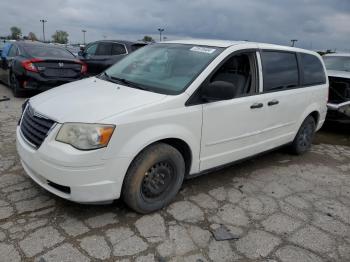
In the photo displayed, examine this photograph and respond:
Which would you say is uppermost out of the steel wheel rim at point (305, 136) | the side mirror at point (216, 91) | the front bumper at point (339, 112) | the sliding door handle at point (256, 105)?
the side mirror at point (216, 91)

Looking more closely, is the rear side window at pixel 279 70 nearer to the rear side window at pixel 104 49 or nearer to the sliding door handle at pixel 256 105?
the sliding door handle at pixel 256 105

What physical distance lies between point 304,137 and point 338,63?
3.62 meters

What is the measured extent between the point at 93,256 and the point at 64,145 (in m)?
0.93

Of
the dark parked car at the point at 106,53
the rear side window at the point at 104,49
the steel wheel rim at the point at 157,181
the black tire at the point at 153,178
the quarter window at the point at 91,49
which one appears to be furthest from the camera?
the quarter window at the point at 91,49

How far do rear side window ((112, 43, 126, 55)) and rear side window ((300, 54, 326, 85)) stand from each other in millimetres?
6264

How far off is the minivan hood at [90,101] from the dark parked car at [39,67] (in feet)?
15.0

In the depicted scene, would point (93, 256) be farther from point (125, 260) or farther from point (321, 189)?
point (321, 189)

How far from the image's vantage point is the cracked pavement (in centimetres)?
277

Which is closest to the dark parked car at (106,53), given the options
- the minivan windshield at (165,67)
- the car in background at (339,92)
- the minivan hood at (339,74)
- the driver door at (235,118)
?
the minivan hood at (339,74)

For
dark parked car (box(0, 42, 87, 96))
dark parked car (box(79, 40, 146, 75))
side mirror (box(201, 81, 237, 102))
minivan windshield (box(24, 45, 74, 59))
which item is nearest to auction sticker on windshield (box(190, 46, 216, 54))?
side mirror (box(201, 81, 237, 102))

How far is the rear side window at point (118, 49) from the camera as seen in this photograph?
1024 cm

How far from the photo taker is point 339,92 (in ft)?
23.0

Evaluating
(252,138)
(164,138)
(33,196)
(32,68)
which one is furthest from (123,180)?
(32,68)

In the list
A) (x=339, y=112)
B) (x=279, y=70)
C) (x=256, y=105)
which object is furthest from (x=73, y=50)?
(x=256, y=105)
